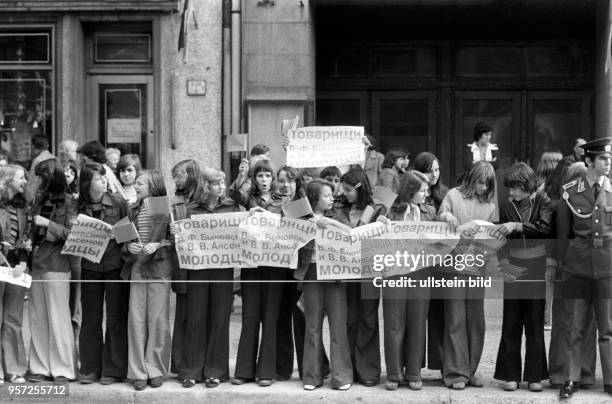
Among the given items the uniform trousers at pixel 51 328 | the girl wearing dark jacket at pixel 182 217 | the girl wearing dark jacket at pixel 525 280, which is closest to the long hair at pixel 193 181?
the girl wearing dark jacket at pixel 182 217

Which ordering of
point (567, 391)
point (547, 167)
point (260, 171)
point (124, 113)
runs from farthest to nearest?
point (124, 113) < point (547, 167) < point (260, 171) < point (567, 391)

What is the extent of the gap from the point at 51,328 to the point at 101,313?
0.43m

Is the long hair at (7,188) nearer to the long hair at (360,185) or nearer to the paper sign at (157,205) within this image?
the paper sign at (157,205)

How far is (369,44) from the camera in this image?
15.8 meters

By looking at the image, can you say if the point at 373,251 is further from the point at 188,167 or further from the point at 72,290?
the point at 72,290

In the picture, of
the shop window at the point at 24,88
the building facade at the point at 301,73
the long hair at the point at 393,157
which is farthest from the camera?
the shop window at the point at 24,88

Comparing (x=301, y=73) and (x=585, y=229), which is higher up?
(x=301, y=73)

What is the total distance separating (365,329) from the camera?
30.3ft

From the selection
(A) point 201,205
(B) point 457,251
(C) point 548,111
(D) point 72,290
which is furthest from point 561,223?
(C) point 548,111

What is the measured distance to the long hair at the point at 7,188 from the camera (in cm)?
922

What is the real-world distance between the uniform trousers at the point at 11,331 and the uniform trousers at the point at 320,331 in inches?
94.9

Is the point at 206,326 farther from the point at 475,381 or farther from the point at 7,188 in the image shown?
the point at 475,381

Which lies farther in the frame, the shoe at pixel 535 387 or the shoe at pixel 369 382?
the shoe at pixel 369 382


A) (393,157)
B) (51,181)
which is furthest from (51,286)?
(393,157)
